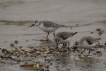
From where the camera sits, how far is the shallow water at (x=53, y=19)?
925 cm

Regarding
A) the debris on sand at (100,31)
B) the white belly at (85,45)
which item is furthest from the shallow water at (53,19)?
the white belly at (85,45)

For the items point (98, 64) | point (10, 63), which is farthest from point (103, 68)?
point (10, 63)

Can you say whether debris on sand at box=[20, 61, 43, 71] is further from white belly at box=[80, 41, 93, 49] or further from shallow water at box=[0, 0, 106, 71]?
white belly at box=[80, 41, 93, 49]

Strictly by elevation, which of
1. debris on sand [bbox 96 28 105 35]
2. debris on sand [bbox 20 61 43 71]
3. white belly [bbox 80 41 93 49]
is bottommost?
debris on sand [bbox 20 61 43 71]

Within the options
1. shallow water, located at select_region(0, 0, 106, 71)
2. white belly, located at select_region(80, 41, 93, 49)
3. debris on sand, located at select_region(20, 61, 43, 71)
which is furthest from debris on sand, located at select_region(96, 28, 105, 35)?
debris on sand, located at select_region(20, 61, 43, 71)

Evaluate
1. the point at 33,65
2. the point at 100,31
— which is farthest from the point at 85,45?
the point at 100,31

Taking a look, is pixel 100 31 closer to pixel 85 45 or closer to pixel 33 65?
pixel 85 45

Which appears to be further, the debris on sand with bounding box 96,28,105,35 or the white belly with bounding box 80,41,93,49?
→ the debris on sand with bounding box 96,28,105,35

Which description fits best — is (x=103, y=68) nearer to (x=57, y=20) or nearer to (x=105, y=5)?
(x=57, y=20)

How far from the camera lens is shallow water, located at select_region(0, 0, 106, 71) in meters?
9.25

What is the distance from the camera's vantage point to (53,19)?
15.0 metres

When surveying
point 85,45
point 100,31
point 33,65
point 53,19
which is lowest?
point 33,65

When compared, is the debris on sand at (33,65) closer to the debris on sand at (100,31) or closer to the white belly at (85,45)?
the white belly at (85,45)

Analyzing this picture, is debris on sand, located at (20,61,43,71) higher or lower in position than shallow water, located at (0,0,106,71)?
lower
